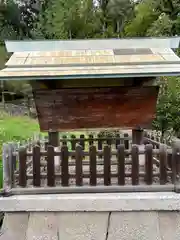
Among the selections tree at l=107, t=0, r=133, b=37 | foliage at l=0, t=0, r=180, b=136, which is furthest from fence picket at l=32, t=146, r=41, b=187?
tree at l=107, t=0, r=133, b=37

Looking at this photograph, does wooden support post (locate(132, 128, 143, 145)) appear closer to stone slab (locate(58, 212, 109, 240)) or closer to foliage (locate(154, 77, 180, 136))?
stone slab (locate(58, 212, 109, 240))

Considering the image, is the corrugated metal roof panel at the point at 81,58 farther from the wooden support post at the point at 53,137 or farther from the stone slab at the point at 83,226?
the stone slab at the point at 83,226

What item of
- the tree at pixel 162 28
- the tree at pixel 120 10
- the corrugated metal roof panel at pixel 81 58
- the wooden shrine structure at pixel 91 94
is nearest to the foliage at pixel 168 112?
the wooden shrine structure at pixel 91 94

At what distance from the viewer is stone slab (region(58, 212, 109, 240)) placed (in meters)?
3.35

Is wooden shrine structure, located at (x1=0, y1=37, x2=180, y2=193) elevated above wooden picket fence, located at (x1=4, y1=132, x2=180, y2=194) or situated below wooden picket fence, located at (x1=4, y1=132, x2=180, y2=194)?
above

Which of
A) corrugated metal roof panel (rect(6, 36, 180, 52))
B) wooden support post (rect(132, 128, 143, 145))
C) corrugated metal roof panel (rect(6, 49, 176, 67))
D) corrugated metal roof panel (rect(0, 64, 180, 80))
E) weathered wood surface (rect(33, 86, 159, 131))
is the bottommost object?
wooden support post (rect(132, 128, 143, 145))

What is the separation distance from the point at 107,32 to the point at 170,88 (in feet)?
54.5

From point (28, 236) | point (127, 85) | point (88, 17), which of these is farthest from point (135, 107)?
point (88, 17)

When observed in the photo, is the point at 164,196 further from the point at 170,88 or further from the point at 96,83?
the point at 170,88

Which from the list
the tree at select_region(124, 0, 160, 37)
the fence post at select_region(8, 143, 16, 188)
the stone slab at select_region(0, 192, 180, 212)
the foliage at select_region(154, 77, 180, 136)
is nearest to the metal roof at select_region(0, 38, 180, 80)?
the fence post at select_region(8, 143, 16, 188)

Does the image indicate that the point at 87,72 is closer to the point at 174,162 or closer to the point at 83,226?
the point at 174,162

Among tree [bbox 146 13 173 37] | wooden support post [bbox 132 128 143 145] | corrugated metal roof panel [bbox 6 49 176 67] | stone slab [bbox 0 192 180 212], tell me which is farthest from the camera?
tree [bbox 146 13 173 37]

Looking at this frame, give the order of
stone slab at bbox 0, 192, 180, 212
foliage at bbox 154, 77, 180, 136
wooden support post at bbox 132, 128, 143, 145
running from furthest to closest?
1. foliage at bbox 154, 77, 180, 136
2. wooden support post at bbox 132, 128, 143, 145
3. stone slab at bbox 0, 192, 180, 212

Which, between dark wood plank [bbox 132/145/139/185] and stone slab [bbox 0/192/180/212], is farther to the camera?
dark wood plank [bbox 132/145/139/185]
